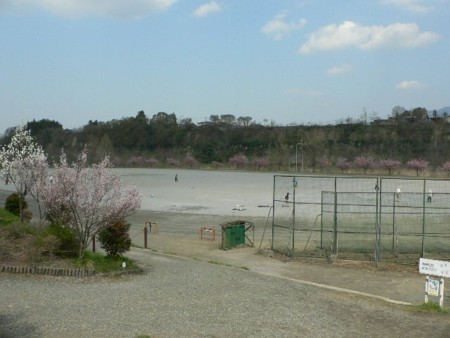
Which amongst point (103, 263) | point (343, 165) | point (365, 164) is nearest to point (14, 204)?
point (103, 263)

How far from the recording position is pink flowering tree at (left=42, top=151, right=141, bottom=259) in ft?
51.7

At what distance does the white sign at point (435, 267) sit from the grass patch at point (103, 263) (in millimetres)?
8096

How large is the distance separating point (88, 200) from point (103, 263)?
2.00 m

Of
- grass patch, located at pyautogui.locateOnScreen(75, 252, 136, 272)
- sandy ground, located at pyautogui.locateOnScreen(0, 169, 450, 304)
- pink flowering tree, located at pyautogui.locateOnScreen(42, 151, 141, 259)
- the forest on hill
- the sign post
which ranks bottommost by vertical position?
sandy ground, located at pyautogui.locateOnScreen(0, 169, 450, 304)

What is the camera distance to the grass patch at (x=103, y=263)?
48.7ft

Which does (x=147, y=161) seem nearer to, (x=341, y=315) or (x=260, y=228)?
(x=260, y=228)

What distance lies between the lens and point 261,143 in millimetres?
137000

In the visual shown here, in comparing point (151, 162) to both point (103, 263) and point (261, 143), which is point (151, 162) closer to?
point (261, 143)

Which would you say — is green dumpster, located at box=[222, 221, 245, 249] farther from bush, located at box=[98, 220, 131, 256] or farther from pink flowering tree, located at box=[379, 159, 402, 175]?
pink flowering tree, located at box=[379, 159, 402, 175]

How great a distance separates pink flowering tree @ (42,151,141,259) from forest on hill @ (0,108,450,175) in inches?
3091

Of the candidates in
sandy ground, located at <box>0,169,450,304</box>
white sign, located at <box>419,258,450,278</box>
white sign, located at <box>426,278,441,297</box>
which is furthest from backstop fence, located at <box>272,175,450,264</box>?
white sign, located at <box>426,278,441,297</box>

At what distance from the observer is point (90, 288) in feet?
43.4

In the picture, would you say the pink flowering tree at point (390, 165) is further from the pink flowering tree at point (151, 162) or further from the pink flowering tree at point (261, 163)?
the pink flowering tree at point (151, 162)

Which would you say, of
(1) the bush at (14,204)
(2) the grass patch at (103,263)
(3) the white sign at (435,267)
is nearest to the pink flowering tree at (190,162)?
(1) the bush at (14,204)
